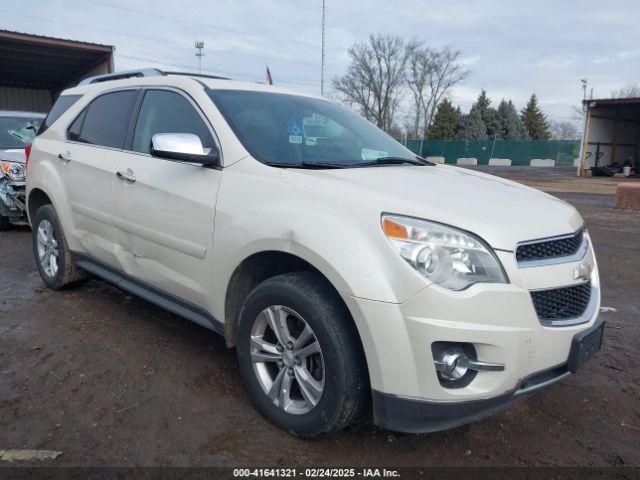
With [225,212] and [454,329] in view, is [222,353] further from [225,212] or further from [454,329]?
[454,329]

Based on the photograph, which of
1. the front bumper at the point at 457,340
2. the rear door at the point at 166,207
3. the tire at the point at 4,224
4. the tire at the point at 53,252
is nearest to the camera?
the front bumper at the point at 457,340

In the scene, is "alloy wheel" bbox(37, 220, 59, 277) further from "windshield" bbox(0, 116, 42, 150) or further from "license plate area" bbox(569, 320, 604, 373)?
"license plate area" bbox(569, 320, 604, 373)

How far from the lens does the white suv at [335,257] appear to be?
2244 mm

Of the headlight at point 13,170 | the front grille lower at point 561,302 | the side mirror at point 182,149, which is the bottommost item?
the front grille lower at point 561,302

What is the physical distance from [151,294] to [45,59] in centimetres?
1499

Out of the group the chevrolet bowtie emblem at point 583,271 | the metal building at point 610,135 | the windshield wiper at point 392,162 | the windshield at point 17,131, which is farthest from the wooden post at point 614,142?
the chevrolet bowtie emblem at point 583,271

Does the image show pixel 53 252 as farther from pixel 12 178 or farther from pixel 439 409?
pixel 439 409

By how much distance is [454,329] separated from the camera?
2189 mm

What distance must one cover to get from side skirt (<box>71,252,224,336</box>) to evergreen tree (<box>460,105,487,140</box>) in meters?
59.6

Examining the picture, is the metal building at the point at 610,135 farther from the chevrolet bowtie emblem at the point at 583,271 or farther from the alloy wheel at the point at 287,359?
the alloy wheel at the point at 287,359

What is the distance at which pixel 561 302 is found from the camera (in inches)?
96.1

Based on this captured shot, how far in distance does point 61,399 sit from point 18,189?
547 cm

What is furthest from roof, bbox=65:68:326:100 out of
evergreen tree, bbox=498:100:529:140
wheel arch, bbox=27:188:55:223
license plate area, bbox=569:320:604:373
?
evergreen tree, bbox=498:100:529:140

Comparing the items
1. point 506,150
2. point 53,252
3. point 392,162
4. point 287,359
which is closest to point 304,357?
point 287,359
